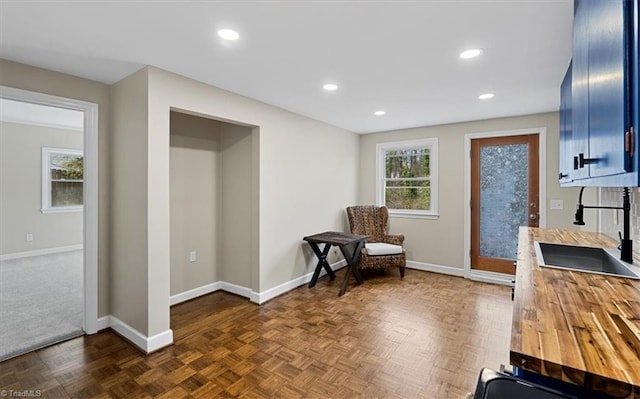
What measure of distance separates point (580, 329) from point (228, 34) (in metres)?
2.27

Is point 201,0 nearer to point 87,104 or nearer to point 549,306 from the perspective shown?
point 87,104

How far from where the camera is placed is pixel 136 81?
8.38ft

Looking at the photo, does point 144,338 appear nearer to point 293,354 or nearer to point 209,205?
point 293,354

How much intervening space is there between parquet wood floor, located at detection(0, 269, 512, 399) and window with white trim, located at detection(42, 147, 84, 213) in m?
4.54

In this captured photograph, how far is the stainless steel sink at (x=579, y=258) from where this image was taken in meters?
1.73

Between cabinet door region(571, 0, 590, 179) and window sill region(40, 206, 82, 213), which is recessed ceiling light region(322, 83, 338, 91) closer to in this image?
cabinet door region(571, 0, 590, 179)

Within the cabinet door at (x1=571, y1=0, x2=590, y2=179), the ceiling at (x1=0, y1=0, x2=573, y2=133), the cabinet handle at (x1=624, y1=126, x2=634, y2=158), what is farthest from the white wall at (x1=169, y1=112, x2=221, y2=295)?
Answer: the cabinet handle at (x1=624, y1=126, x2=634, y2=158)

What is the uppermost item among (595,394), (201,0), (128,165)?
(201,0)

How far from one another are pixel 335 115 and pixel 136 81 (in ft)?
7.75

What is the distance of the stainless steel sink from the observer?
1.73 meters

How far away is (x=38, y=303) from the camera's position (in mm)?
3371

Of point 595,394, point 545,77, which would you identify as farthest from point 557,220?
point 595,394

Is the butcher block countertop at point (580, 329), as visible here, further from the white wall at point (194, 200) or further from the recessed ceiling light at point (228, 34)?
the white wall at point (194, 200)

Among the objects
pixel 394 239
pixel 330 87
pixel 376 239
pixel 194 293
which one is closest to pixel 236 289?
pixel 194 293
